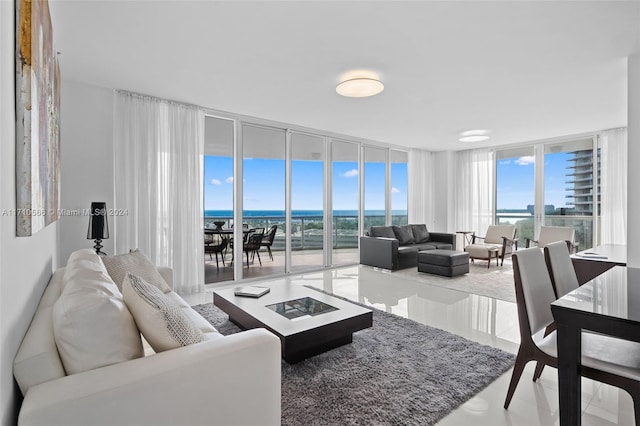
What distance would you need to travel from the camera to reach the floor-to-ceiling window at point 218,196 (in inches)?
209

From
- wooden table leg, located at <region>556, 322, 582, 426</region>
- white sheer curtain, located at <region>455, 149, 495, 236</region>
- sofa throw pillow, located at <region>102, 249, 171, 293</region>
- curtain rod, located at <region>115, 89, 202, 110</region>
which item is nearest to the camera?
wooden table leg, located at <region>556, 322, 582, 426</region>

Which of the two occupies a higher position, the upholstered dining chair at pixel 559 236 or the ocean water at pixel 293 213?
the ocean water at pixel 293 213

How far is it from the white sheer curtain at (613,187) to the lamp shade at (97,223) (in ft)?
26.9

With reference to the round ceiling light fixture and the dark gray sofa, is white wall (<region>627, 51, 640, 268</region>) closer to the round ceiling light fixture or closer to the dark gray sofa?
the round ceiling light fixture

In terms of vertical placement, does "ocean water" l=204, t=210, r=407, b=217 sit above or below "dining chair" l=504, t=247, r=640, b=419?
above

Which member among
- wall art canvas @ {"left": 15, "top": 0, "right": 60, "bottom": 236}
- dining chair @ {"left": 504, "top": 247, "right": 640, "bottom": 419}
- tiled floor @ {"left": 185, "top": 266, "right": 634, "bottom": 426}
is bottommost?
tiled floor @ {"left": 185, "top": 266, "right": 634, "bottom": 426}

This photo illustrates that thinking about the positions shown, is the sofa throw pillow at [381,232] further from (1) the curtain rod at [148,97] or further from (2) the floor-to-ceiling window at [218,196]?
(1) the curtain rod at [148,97]

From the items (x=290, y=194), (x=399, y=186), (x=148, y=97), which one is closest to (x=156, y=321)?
(x=148, y=97)

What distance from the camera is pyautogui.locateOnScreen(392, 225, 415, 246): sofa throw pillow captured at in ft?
22.7

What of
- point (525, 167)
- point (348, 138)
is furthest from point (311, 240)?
point (525, 167)

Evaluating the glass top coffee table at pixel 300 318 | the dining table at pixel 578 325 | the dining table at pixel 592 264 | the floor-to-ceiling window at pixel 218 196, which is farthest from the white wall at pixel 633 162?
the floor-to-ceiling window at pixel 218 196

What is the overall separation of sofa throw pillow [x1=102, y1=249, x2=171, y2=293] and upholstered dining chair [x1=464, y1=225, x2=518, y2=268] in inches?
230

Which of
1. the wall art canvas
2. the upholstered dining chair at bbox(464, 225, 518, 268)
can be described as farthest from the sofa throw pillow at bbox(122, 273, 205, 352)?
the upholstered dining chair at bbox(464, 225, 518, 268)

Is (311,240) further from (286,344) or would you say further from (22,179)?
(22,179)
